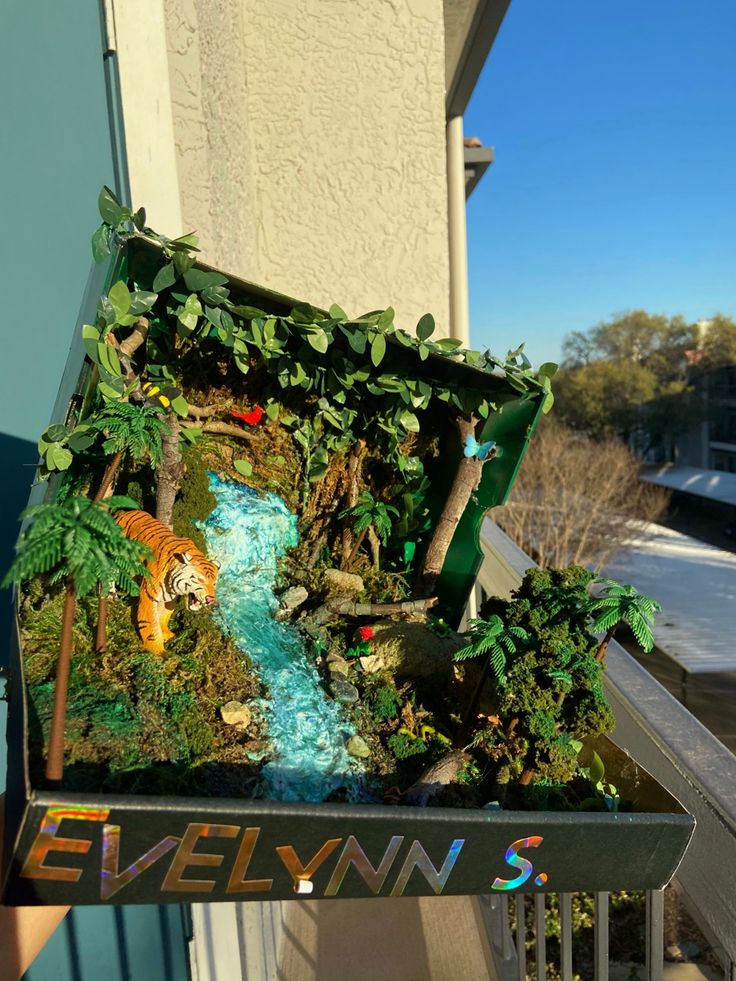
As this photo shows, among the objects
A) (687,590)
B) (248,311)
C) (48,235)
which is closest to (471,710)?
(248,311)

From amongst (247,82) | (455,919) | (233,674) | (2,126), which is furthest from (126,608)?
(247,82)

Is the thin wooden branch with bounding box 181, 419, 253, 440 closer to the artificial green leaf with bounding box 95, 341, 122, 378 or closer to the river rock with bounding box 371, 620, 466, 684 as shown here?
the artificial green leaf with bounding box 95, 341, 122, 378

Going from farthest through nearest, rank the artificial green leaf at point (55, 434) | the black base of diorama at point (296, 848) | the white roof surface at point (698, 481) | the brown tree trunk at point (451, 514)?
the white roof surface at point (698, 481)
the brown tree trunk at point (451, 514)
the artificial green leaf at point (55, 434)
the black base of diorama at point (296, 848)

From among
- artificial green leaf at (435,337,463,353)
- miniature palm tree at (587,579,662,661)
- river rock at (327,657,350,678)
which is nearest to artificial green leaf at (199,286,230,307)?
artificial green leaf at (435,337,463,353)

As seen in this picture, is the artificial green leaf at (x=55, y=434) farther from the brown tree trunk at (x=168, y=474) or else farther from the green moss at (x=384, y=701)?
the green moss at (x=384, y=701)

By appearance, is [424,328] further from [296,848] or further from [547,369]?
[296,848]

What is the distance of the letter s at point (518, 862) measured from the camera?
0.62 m

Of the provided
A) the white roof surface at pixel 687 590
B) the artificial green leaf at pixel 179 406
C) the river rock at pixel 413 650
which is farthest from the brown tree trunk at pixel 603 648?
the white roof surface at pixel 687 590

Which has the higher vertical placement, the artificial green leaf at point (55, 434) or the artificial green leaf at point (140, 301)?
the artificial green leaf at point (140, 301)

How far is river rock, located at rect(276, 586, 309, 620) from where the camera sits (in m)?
1.01

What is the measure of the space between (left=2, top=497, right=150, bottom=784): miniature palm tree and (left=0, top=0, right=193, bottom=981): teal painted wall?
925 millimetres

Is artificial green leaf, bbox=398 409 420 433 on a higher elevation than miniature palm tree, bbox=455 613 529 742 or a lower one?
higher

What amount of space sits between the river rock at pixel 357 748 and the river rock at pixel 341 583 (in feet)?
1.02

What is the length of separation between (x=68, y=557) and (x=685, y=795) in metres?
0.95
